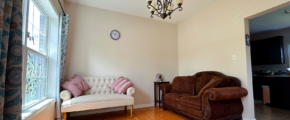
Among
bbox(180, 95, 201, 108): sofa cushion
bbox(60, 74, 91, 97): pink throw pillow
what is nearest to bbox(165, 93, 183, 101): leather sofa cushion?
bbox(180, 95, 201, 108): sofa cushion

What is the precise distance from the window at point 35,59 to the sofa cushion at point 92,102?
42 cm

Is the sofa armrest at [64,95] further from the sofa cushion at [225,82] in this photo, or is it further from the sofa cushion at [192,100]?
the sofa cushion at [225,82]

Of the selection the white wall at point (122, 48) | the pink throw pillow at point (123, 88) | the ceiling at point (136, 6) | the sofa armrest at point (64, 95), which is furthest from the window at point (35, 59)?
the pink throw pillow at point (123, 88)

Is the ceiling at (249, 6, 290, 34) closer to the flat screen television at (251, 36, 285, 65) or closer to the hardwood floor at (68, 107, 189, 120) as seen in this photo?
the flat screen television at (251, 36, 285, 65)

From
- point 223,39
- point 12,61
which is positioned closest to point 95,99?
point 12,61

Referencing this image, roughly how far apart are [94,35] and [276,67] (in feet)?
19.7

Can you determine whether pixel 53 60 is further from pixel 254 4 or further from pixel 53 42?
pixel 254 4

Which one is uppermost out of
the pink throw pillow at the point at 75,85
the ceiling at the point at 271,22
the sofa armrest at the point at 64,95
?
the ceiling at the point at 271,22

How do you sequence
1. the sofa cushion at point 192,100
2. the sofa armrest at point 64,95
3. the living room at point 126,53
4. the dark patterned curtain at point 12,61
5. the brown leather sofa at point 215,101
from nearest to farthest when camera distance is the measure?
the dark patterned curtain at point 12,61 < the living room at point 126,53 < the brown leather sofa at point 215,101 < the sofa cushion at point 192,100 < the sofa armrest at point 64,95

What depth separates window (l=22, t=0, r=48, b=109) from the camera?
1839mm

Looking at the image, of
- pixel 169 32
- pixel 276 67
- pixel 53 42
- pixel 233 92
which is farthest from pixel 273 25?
pixel 53 42

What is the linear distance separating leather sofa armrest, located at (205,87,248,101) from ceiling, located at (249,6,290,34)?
2.48m

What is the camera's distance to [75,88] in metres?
2.82

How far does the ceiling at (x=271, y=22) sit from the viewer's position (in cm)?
364
